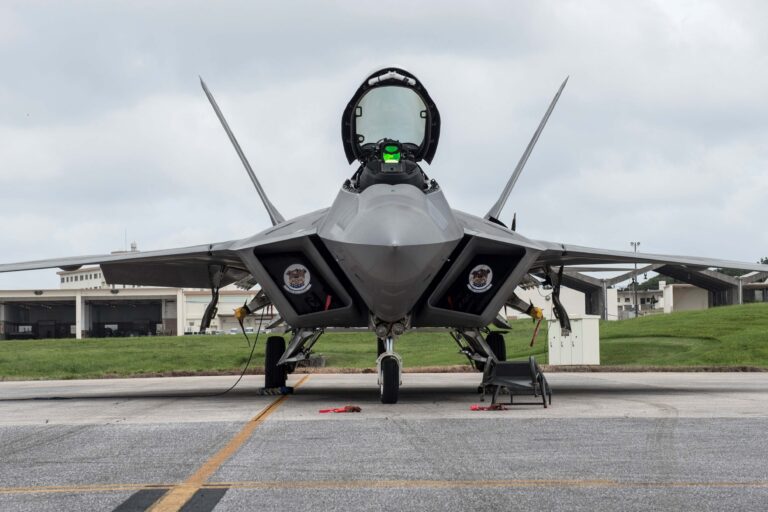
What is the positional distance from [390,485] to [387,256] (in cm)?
518

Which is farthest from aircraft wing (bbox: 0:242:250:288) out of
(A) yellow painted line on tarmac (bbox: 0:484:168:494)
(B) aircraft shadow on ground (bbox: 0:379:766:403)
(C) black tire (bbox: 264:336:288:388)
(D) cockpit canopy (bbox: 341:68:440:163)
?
(A) yellow painted line on tarmac (bbox: 0:484:168:494)

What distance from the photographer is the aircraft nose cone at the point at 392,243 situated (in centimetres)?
1041

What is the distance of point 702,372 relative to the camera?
21.3 meters

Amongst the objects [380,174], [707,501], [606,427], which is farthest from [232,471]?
[380,174]

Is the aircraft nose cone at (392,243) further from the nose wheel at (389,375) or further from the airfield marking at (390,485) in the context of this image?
the airfield marking at (390,485)

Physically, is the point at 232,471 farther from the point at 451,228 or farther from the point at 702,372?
the point at 702,372

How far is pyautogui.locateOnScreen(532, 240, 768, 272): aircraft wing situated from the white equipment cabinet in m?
11.2

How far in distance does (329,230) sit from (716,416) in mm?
4814

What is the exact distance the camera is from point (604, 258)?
47.2ft

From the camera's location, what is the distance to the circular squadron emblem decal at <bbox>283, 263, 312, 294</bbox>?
12336 millimetres

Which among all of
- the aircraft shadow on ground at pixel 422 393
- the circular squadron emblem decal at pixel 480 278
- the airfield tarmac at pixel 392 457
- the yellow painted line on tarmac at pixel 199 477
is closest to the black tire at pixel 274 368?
the aircraft shadow on ground at pixel 422 393

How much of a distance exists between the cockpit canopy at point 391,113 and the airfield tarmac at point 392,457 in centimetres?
364

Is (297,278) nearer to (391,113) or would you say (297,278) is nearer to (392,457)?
(391,113)

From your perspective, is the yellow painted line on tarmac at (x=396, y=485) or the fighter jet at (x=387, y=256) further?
the fighter jet at (x=387, y=256)
